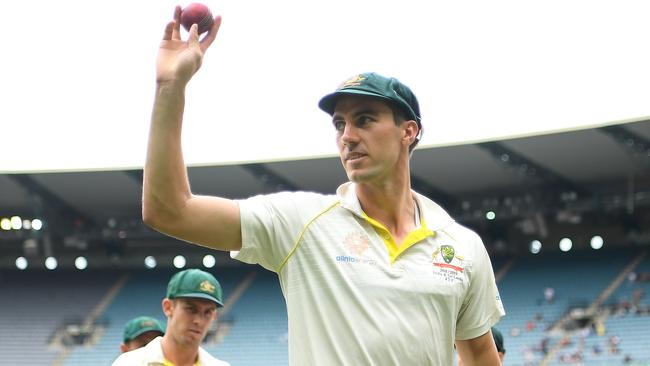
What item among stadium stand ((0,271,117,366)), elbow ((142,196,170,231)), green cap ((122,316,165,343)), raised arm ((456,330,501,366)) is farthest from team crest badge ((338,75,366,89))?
stadium stand ((0,271,117,366))

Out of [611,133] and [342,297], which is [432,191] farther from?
[342,297]

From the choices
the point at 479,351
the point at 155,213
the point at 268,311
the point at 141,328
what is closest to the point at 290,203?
the point at 155,213

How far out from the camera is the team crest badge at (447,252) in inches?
111

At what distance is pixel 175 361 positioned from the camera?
4816mm

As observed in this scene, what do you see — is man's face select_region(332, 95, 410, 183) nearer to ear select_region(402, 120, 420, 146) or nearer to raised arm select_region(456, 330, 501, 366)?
ear select_region(402, 120, 420, 146)

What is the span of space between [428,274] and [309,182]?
26.9m

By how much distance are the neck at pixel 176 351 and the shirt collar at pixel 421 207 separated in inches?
83.9

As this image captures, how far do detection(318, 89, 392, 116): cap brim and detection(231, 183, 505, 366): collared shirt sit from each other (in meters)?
0.25

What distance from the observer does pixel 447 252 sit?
2.86 m

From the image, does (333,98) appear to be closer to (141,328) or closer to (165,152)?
(165,152)

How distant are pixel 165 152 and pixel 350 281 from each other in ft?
2.11

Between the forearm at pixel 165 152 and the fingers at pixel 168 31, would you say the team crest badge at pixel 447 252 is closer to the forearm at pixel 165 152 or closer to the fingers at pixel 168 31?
the forearm at pixel 165 152

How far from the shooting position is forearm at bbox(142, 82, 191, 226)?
228 cm

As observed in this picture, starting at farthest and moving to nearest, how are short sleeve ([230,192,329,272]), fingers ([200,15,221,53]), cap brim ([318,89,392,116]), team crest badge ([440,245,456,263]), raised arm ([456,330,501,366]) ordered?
raised arm ([456,330,501,366]), team crest badge ([440,245,456,263]), cap brim ([318,89,392,116]), short sleeve ([230,192,329,272]), fingers ([200,15,221,53])
